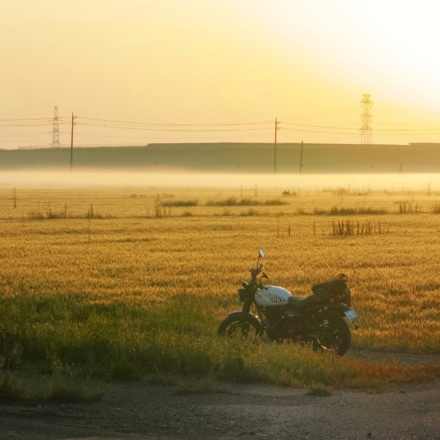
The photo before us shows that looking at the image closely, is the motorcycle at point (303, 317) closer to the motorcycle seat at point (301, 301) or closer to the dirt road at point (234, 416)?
the motorcycle seat at point (301, 301)

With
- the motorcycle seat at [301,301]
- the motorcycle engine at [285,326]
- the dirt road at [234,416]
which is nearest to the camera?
the dirt road at [234,416]

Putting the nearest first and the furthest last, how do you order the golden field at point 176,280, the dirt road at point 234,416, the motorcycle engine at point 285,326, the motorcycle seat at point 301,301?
the dirt road at point 234,416, the golden field at point 176,280, the motorcycle seat at point 301,301, the motorcycle engine at point 285,326

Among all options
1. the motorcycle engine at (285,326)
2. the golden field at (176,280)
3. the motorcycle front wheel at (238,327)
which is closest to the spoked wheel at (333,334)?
the motorcycle engine at (285,326)

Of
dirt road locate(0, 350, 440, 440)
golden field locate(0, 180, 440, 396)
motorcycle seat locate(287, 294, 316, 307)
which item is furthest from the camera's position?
motorcycle seat locate(287, 294, 316, 307)

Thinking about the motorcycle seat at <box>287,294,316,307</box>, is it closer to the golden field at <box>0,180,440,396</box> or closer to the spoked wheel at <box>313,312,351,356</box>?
the spoked wheel at <box>313,312,351,356</box>

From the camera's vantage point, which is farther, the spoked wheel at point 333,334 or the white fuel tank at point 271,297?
the white fuel tank at point 271,297

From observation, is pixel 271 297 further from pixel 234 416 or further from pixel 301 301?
pixel 234 416

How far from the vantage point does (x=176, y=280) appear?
2347 cm

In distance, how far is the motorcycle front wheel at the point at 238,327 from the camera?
13961 millimetres

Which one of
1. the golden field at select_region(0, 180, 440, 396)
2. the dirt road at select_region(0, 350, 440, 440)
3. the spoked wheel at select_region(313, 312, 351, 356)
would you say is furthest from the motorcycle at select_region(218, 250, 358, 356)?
the dirt road at select_region(0, 350, 440, 440)

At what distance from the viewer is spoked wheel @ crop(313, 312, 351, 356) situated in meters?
13.8

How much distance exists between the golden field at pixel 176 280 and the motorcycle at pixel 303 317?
2.31 ft

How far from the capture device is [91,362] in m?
12.7

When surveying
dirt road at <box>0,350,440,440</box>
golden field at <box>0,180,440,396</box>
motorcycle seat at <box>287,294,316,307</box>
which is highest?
motorcycle seat at <box>287,294,316,307</box>
